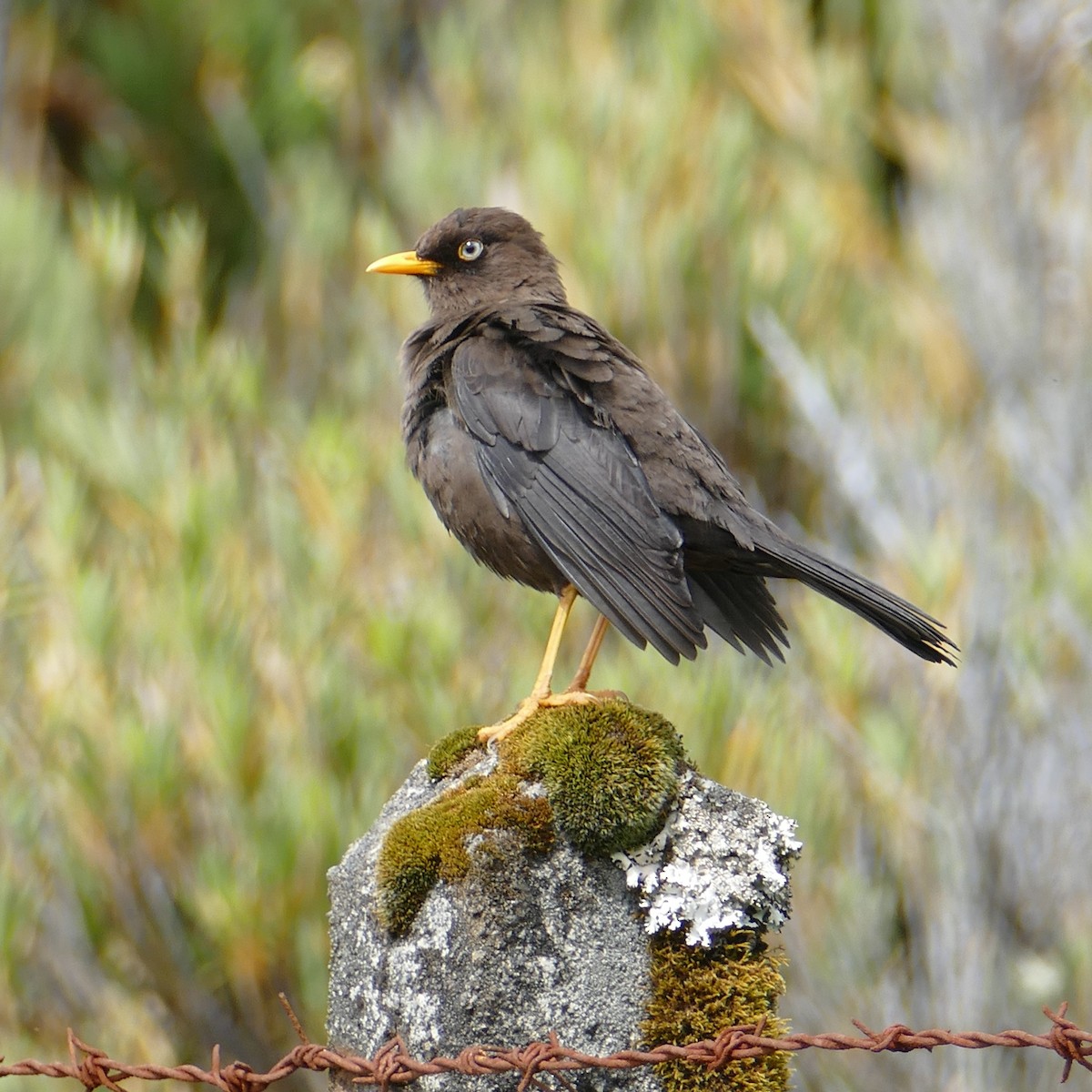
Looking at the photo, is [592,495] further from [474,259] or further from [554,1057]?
[554,1057]

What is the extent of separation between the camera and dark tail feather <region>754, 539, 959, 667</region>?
3662mm

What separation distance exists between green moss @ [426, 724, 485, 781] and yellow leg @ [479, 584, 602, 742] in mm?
26

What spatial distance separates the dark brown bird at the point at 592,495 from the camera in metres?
3.75

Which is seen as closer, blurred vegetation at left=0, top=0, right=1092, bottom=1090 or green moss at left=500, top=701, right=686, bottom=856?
green moss at left=500, top=701, right=686, bottom=856

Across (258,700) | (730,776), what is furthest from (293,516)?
(730,776)

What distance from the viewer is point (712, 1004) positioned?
2.75m

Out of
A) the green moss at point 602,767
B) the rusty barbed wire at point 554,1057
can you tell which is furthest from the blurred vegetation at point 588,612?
the rusty barbed wire at point 554,1057

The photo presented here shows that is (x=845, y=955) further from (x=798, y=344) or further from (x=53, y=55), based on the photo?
(x=53, y=55)

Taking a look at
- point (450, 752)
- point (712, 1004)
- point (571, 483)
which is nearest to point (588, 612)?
point (571, 483)

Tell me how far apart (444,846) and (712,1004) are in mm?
573

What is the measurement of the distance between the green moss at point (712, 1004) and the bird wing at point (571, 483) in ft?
3.23

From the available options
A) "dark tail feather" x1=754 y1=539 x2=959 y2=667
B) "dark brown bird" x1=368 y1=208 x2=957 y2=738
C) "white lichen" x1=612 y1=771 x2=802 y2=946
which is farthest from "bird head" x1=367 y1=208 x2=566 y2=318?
"white lichen" x1=612 y1=771 x2=802 y2=946

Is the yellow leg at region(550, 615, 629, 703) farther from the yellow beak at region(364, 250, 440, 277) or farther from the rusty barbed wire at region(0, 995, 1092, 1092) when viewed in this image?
the yellow beak at region(364, 250, 440, 277)

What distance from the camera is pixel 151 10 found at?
10.6m
